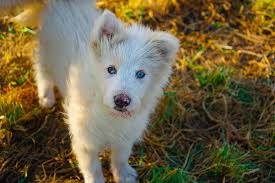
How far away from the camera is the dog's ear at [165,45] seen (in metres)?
2.89

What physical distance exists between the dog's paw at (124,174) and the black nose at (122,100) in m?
1.05

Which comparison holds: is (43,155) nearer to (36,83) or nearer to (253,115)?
(36,83)

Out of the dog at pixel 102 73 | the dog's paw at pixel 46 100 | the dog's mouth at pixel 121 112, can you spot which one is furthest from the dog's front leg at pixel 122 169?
the dog's paw at pixel 46 100

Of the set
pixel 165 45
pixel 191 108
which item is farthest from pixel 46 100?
pixel 165 45

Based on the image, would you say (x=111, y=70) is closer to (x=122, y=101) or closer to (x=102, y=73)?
(x=102, y=73)

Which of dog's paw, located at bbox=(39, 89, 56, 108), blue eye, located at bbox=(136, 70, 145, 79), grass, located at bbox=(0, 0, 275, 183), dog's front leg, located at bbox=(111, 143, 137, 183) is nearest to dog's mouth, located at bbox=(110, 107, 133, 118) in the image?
blue eye, located at bbox=(136, 70, 145, 79)

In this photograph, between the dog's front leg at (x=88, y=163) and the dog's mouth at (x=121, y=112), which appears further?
the dog's front leg at (x=88, y=163)

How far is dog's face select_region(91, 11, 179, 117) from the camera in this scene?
2709mm

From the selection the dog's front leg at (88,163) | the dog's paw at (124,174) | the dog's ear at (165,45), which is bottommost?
the dog's paw at (124,174)

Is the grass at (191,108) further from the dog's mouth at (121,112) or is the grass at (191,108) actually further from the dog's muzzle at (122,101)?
the dog's muzzle at (122,101)

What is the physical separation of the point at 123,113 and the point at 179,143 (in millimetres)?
1132

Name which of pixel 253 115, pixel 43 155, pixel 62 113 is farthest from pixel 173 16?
pixel 43 155

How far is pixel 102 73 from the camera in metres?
2.85

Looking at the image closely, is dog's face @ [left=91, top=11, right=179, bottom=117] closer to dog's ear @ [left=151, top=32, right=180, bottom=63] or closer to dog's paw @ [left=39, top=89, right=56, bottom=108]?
dog's ear @ [left=151, top=32, right=180, bottom=63]
